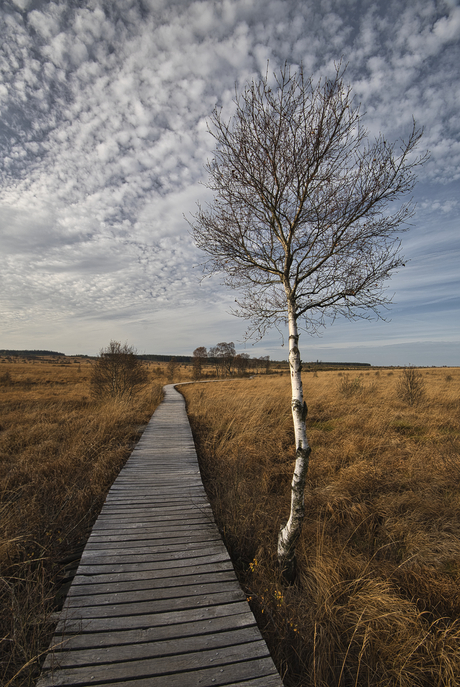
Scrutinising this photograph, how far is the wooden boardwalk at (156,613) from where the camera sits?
196 centimetres

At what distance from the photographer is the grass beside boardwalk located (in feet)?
7.64

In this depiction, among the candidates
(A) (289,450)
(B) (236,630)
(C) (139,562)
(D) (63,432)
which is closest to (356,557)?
(B) (236,630)

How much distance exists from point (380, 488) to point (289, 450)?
252cm

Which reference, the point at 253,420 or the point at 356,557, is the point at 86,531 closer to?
the point at 356,557

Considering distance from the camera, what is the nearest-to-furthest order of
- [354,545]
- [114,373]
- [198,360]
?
[354,545] < [114,373] < [198,360]

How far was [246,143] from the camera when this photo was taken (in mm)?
3266

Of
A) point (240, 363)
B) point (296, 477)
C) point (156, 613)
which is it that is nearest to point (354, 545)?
point (296, 477)

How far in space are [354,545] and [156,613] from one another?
280cm

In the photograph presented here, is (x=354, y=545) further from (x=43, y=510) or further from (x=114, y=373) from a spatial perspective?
(x=114, y=373)

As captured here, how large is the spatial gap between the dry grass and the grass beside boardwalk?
192 centimetres

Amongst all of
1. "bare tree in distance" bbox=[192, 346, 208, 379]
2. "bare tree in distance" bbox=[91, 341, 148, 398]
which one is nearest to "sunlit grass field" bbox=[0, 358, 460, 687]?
"bare tree in distance" bbox=[91, 341, 148, 398]

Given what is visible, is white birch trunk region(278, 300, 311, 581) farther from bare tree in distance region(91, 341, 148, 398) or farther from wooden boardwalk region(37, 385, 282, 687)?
bare tree in distance region(91, 341, 148, 398)

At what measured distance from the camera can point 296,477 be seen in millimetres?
3098

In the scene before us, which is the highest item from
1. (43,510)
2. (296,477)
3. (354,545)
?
(296,477)
